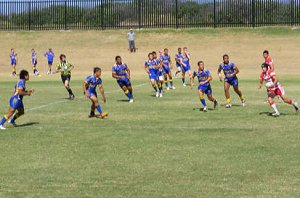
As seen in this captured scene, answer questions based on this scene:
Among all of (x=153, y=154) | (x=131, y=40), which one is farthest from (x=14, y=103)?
(x=131, y=40)

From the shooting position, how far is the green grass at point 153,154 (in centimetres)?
1214

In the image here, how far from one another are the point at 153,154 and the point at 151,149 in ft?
2.42

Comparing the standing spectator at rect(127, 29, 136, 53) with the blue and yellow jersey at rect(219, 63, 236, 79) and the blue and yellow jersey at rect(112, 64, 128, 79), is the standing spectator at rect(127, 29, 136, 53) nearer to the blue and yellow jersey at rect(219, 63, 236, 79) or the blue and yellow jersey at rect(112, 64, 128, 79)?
the blue and yellow jersey at rect(112, 64, 128, 79)

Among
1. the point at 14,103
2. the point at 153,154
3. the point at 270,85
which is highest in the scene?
the point at 270,85

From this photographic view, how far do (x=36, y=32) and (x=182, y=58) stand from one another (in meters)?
33.0

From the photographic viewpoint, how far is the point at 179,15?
2825 inches

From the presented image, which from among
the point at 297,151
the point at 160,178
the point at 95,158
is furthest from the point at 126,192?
the point at 297,151

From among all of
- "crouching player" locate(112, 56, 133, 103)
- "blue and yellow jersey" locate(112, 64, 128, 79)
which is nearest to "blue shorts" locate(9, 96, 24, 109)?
"crouching player" locate(112, 56, 133, 103)

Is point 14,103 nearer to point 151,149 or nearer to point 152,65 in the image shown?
point 151,149

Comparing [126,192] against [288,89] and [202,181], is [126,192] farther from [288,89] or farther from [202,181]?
[288,89]

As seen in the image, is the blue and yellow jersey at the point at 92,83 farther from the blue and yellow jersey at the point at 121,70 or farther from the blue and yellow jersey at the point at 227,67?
the blue and yellow jersey at the point at 121,70

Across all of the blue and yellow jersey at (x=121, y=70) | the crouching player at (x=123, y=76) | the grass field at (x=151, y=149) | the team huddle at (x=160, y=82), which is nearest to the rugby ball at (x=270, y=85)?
the team huddle at (x=160, y=82)

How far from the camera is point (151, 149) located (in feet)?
53.8

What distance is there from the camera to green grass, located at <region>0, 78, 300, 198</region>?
1214cm
